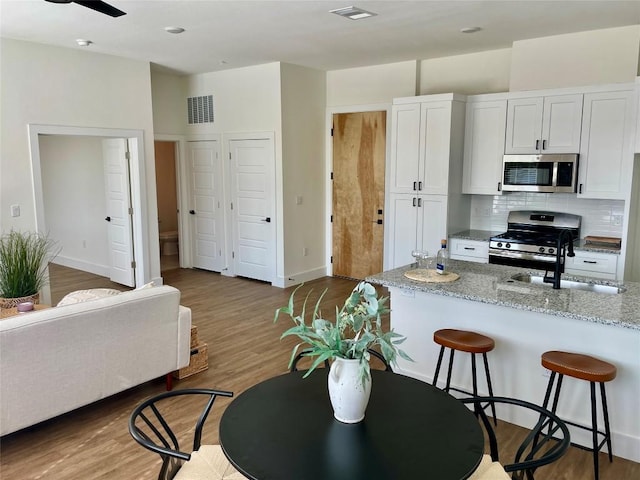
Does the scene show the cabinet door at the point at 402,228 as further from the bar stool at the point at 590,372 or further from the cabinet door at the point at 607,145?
the bar stool at the point at 590,372

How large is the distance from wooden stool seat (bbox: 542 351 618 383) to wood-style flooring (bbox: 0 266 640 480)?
592 mm

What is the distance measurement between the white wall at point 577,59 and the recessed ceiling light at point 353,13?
193cm

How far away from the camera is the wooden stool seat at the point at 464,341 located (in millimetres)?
2994

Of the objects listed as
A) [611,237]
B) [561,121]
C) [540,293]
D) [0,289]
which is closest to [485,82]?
[561,121]

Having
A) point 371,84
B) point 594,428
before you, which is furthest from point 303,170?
point 594,428

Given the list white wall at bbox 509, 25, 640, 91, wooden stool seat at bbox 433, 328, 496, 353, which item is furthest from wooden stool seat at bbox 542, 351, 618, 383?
white wall at bbox 509, 25, 640, 91

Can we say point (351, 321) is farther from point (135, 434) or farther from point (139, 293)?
point (139, 293)

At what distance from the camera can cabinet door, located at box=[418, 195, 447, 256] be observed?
559 centimetres

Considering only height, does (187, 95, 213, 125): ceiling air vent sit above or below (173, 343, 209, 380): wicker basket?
above

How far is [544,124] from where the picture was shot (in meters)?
4.99

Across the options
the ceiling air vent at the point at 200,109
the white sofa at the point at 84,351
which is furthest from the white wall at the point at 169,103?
the white sofa at the point at 84,351

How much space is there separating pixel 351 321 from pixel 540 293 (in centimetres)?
177

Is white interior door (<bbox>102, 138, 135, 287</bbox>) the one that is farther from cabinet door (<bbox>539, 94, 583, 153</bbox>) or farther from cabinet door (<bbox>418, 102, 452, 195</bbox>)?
cabinet door (<bbox>539, 94, 583, 153</bbox>)

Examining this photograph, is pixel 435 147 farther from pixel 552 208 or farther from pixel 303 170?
pixel 303 170
